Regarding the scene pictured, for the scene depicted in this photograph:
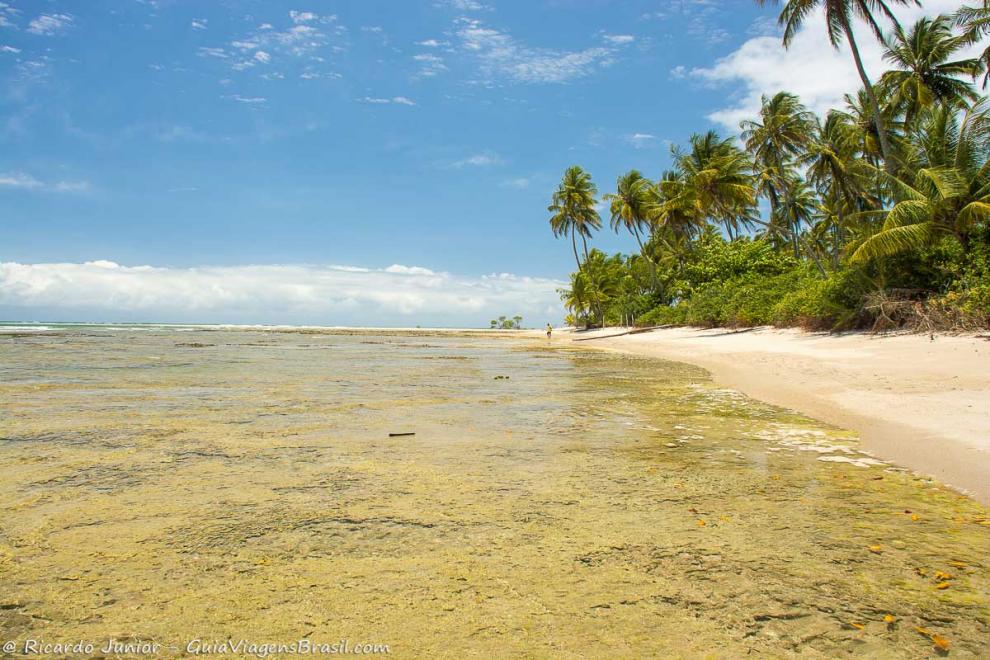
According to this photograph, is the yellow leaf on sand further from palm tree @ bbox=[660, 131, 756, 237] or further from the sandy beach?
palm tree @ bbox=[660, 131, 756, 237]

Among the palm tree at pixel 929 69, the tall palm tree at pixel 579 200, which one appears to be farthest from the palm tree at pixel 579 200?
the palm tree at pixel 929 69

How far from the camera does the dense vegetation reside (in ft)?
52.2

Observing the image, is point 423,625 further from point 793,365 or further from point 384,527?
point 793,365

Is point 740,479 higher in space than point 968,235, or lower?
lower

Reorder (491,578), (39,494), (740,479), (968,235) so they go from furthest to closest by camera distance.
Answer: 1. (968,235)
2. (740,479)
3. (39,494)
4. (491,578)

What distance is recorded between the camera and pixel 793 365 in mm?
12492

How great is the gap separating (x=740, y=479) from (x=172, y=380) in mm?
10837

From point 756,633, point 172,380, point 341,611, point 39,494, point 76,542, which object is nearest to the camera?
point 756,633

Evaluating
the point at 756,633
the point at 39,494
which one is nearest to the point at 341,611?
the point at 756,633

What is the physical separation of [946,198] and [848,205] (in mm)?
21300

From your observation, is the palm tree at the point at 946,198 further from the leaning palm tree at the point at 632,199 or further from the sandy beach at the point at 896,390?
the leaning palm tree at the point at 632,199

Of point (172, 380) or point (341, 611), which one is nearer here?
point (341, 611)

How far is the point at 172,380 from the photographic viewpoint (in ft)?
35.0

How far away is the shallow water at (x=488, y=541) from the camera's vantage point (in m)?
2.09
